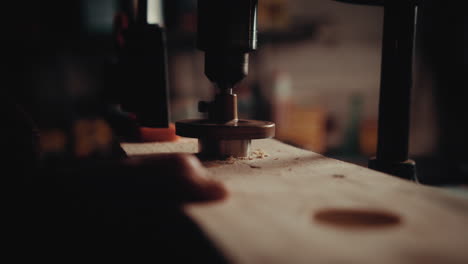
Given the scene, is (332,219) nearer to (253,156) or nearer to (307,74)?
(253,156)

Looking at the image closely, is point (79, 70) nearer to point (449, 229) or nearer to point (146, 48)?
point (146, 48)

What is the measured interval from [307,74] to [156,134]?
2.81 meters

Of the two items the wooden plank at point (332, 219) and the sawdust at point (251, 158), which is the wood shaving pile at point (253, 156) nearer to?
the sawdust at point (251, 158)

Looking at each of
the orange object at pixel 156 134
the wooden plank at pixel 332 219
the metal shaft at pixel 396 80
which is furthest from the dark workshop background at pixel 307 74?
the wooden plank at pixel 332 219

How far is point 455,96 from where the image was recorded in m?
3.87

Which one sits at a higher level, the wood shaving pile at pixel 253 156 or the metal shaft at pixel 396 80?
the metal shaft at pixel 396 80

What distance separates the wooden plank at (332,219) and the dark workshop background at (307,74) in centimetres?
249

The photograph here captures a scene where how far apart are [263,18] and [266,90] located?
2.09 feet

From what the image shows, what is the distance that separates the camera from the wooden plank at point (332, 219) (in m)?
0.38

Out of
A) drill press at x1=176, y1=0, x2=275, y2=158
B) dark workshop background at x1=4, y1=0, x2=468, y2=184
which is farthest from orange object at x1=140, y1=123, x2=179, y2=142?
dark workshop background at x1=4, y1=0, x2=468, y2=184

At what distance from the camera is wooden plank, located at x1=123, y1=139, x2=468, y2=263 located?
1.24 ft

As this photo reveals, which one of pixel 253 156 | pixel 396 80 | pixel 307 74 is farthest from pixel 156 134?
pixel 307 74

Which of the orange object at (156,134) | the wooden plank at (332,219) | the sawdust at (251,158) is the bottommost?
the sawdust at (251,158)


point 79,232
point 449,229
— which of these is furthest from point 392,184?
point 79,232
